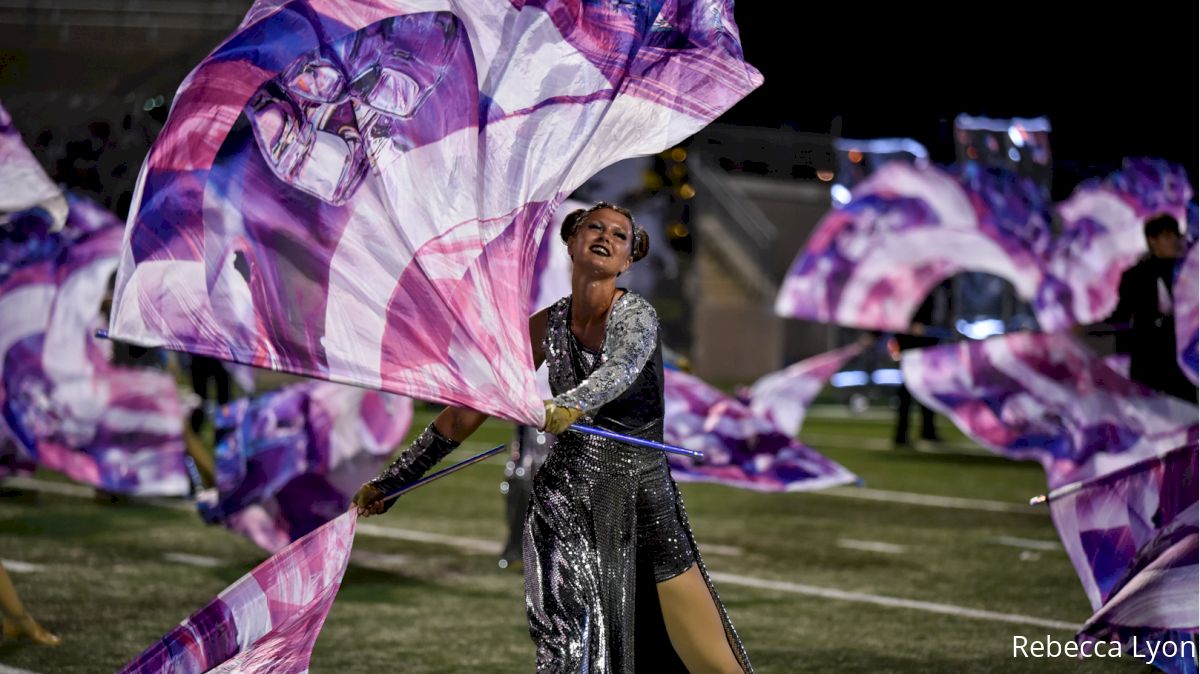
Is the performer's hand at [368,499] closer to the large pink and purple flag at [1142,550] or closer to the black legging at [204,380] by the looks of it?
the large pink and purple flag at [1142,550]

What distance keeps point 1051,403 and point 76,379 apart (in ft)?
20.8

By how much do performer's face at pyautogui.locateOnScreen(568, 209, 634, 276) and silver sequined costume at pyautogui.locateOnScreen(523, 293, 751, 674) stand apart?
12 cm

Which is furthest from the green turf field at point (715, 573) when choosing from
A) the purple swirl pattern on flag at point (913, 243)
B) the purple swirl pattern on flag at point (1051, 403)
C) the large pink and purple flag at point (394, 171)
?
the large pink and purple flag at point (394, 171)

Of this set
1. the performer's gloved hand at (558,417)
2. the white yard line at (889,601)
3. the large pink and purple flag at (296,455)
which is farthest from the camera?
the large pink and purple flag at (296,455)

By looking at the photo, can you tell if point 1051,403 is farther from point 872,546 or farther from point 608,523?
point 608,523

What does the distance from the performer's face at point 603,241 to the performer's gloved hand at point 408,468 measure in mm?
646

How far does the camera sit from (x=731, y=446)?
894 cm

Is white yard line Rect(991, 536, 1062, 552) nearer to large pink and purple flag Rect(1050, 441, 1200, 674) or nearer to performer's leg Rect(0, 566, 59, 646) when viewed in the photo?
large pink and purple flag Rect(1050, 441, 1200, 674)

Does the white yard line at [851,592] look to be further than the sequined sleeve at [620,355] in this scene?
Yes

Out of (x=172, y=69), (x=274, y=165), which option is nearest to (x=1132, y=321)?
(x=274, y=165)

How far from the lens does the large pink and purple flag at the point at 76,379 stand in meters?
10.1

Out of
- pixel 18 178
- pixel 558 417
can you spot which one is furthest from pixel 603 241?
pixel 18 178

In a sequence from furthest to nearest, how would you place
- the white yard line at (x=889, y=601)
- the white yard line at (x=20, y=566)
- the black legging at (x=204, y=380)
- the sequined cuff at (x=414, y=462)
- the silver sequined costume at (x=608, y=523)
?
the black legging at (x=204, y=380) < the white yard line at (x=20, y=566) < the white yard line at (x=889, y=601) < the sequined cuff at (x=414, y=462) < the silver sequined costume at (x=608, y=523)

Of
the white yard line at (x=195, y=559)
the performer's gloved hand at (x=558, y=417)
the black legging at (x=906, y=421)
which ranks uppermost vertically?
the performer's gloved hand at (x=558, y=417)
